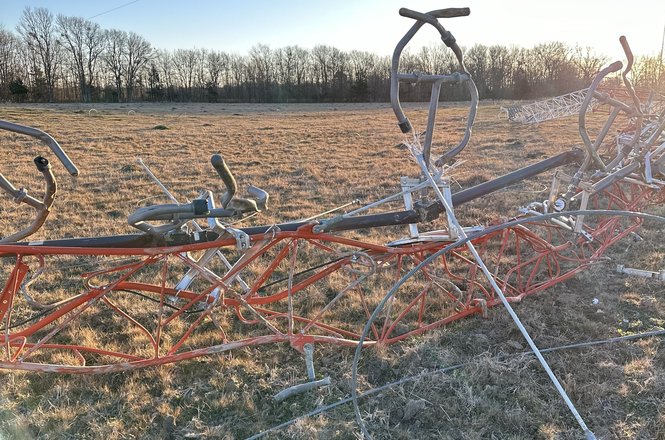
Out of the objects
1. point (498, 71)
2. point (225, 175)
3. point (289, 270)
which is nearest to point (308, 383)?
point (289, 270)

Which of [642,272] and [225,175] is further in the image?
[642,272]

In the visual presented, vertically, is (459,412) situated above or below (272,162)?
below

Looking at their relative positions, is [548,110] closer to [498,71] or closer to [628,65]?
[628,65]

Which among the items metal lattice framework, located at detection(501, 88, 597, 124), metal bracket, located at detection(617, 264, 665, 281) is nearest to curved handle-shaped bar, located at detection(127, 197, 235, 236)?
metal bracket, located at detection(617, 264, 665, 281)

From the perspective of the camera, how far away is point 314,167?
11500 mm

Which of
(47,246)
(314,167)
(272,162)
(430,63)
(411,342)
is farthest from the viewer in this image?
(430,63)

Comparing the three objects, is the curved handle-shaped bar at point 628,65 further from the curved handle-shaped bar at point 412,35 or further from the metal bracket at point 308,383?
the metal bracket at point 308,383

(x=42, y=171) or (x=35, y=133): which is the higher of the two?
(x=35, y=133)

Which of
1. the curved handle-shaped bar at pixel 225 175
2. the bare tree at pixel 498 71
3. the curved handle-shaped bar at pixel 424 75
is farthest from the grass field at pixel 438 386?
the bare tree at pixel 498 71

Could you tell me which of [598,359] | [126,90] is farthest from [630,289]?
[126,90]

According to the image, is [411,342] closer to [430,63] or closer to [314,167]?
[314,167]

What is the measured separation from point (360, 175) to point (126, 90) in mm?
64227

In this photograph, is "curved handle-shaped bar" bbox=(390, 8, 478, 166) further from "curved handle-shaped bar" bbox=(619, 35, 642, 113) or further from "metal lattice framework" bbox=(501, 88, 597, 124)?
"metal lattice framework" bbox=(501, 88, 597, 124)

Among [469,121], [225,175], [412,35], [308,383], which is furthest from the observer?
[308,383]
